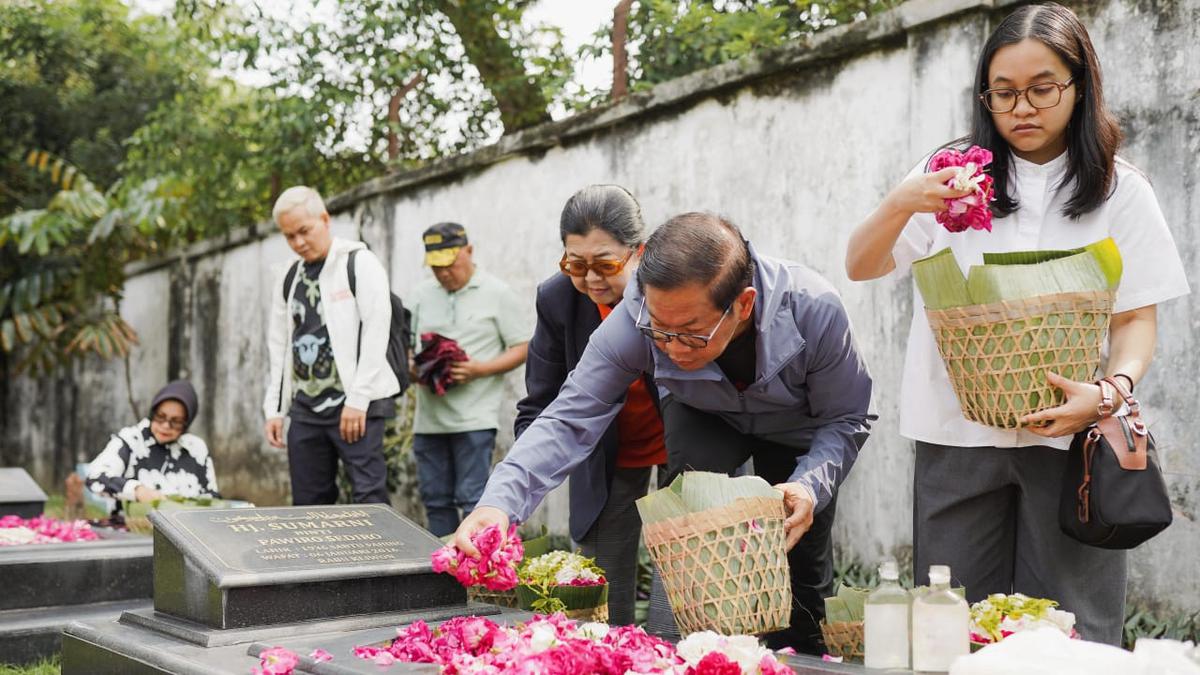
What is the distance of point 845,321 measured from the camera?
3008 millimetres

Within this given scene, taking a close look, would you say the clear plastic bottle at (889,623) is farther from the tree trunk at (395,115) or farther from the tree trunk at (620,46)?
the tree trunk at (395,115)

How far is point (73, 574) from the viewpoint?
4625 mm

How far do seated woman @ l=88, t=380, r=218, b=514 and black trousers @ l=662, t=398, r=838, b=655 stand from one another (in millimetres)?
3691

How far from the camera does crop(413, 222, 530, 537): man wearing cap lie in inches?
218

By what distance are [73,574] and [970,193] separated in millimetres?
3696

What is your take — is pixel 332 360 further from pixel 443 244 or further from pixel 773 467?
pixel 773 467

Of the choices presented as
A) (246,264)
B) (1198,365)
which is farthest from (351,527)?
(246,264)

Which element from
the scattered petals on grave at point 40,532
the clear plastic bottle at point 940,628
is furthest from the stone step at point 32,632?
the clear plastic bottle at point 940,628

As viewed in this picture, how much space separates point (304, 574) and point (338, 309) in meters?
2.24

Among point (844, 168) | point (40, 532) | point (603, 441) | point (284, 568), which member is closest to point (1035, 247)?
point (603, 441)

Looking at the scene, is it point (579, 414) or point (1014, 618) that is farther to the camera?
point (579, 414)

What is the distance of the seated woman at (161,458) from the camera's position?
240 inches

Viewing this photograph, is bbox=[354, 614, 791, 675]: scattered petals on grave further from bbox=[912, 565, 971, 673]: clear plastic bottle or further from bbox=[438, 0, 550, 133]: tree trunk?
bbox=[438, 0, 550, 133]: tree trunk

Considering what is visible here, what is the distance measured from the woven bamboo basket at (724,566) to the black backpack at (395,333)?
10.2ft
